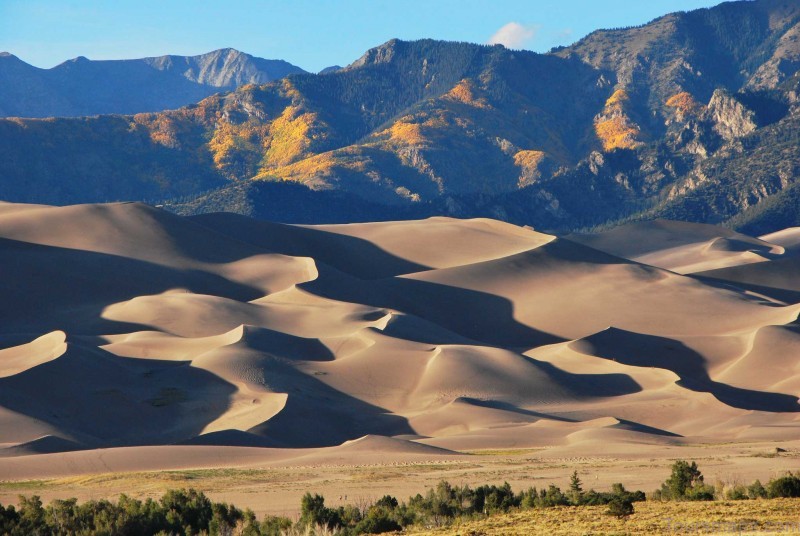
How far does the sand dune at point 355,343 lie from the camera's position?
5931cm

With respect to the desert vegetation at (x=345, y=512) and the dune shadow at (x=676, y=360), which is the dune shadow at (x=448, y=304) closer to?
the dune shadow at (x=676, y=360)

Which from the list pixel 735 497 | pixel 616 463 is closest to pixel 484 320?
pixel 616 463

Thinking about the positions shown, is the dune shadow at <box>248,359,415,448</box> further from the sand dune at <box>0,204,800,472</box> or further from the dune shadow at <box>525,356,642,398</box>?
the dune shadow at <box>525,356,642,398</box>

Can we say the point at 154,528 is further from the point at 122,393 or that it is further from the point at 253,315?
the point at 253,315

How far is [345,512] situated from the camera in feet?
98.4

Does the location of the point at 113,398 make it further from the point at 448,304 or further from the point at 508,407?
the point at 448,304

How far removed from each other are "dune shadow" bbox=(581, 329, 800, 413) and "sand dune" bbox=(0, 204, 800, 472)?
198 mm

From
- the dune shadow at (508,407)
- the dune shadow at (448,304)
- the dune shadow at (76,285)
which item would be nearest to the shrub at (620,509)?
the dune shadow at (508,407)

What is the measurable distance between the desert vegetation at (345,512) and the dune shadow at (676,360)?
143ft

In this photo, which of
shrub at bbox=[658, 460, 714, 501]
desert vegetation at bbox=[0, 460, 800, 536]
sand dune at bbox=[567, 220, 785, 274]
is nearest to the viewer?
desert vegetation at bbox=[0, 460, 800, 536]

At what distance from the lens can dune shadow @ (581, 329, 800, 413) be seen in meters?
74.4

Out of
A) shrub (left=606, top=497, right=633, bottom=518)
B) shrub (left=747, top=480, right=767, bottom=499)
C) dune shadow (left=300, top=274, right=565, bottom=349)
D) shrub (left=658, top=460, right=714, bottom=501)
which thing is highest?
dune shadow (left=300, top=274, right=565, bottom=349)

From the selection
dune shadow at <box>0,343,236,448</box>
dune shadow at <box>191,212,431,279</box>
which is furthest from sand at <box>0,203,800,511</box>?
dune shadow at <box>191,212,431,279</box>

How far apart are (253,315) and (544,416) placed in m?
28.2
